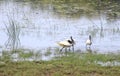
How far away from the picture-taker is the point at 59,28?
52.3 feet

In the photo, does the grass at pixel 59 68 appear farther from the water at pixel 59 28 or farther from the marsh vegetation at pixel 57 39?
the water at pixel 59 28

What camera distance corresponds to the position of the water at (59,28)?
12875 millimetres

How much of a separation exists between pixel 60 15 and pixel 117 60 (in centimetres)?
1030

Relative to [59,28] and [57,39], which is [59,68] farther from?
[59,28]

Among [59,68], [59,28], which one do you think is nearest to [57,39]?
[59,28]

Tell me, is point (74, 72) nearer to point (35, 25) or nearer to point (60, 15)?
point (35, 25)

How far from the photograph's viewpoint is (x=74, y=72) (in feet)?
26.2

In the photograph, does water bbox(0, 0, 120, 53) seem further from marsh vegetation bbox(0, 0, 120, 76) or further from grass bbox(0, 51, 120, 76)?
grass bbox(0, 51, 120, 76)

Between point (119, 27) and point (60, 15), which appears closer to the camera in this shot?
point (119, 27)

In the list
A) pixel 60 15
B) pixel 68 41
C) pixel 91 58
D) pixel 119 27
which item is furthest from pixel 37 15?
pixel 91 58

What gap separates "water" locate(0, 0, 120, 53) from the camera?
12875mm

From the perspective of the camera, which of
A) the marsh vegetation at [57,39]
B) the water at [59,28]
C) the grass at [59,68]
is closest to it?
the grass at [59,68]

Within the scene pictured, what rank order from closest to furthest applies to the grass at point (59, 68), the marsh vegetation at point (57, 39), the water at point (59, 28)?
the grass at point (59, 68)
the marsh vegetation at point (57, 39)
the water at point (59, 28)

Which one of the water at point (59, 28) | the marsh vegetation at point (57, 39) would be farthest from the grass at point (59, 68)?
the water at point (59, 28)
